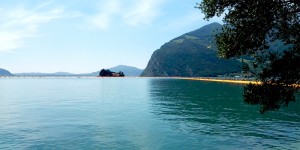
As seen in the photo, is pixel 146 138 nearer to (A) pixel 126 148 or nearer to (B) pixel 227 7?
(A) pixel 126 148

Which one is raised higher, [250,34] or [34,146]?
[250,34]

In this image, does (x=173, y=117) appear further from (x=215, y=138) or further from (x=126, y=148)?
(x=126, y=148)

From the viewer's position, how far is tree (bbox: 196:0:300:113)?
63.6 ft

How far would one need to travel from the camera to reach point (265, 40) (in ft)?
69.8

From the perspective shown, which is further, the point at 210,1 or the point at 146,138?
the point at 146,138

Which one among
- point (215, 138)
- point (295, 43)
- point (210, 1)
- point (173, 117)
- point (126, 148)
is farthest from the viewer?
point (173, 117)

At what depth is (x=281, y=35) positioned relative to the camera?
21344 mm

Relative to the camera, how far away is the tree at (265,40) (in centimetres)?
1938

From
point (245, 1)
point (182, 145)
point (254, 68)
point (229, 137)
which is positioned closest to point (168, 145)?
point (182, 145)

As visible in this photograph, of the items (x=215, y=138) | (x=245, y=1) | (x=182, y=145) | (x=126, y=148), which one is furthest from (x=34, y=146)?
(x=245, y=1)

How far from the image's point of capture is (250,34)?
68.9 feet

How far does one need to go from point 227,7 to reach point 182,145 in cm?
1318

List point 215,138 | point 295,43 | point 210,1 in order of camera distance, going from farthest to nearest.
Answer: point 215,138, point 210,1, point 295,43

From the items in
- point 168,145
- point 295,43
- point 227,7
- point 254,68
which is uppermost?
point 227,7
